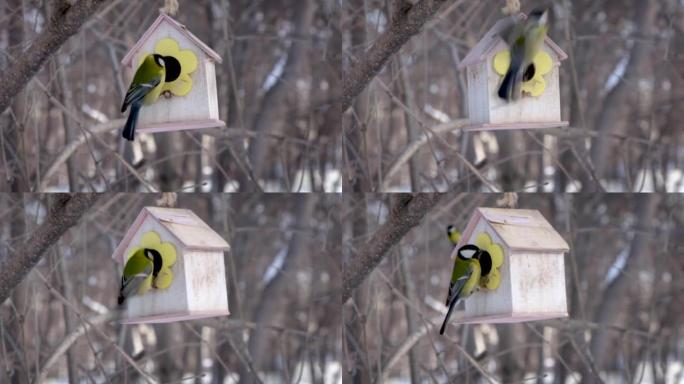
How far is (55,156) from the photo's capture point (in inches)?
182

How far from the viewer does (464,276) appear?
3650 mm

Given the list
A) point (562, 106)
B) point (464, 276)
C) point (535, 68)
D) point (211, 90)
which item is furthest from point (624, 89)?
point (211, 90)

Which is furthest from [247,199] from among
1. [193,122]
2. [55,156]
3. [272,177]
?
[193,122]

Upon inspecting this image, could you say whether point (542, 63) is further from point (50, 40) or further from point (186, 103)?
point (50, 40)

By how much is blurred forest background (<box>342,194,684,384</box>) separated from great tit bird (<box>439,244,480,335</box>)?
913 millimetres

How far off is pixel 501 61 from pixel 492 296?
2.25 ft

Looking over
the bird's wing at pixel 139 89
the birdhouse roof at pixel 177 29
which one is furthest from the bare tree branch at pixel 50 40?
the bird's wing at pixel 139 89

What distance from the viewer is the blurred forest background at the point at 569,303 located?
4.63 metres

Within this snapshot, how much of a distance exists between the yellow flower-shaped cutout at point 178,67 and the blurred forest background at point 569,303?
3.30ft

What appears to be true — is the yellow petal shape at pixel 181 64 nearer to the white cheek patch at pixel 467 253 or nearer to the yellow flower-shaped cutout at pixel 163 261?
the yellow flower-shaped cutout at pixel 163 261

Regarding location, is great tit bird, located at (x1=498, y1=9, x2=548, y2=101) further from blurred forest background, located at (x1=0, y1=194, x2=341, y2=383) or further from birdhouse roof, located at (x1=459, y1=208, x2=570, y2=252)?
Result: blurred forest background, located at (x1=0, y1=194, x2=341, y2=383)

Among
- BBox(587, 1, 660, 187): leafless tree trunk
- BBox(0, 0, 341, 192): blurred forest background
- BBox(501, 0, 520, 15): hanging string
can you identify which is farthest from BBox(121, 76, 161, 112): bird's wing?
BBox(587, 1, 660, 187): leafless tree trunk

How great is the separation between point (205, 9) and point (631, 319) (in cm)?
192

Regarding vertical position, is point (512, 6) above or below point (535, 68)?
above
